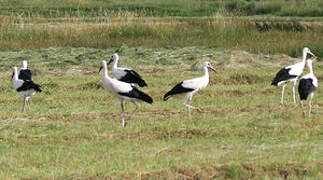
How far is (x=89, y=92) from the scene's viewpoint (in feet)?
46.7

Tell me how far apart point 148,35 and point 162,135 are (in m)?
13.2

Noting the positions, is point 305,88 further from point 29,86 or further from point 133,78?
point 29,86

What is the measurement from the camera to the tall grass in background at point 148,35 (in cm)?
2162

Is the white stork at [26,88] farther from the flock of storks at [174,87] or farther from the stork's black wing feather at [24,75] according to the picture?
the stork's black wing feather at [24,75]

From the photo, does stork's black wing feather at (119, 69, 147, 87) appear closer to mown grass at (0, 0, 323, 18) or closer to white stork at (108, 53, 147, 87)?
white stork at (108, 53, 147, 87)

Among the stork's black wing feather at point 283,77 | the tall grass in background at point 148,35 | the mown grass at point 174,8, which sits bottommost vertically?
the mown grass at point 174,8

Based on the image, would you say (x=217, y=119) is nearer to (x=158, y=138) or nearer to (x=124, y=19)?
(x=158, y=138)

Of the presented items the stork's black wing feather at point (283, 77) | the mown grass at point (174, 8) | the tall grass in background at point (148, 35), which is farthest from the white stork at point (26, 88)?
the mown grass at point (174, 8)

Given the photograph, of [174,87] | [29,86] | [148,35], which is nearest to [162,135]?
[174,87]

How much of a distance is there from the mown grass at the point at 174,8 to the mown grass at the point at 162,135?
61.9 feet

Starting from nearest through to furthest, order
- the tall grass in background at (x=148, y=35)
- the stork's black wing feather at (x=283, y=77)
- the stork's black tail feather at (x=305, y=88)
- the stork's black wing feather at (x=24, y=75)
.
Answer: the stork's black tail feather at (x=305, y=88) → the stork's black wing feather at (x=283, y=77) → the stork's black wing feather at (x=24, y=75) → the tall grass in background at (x=148, y=35)

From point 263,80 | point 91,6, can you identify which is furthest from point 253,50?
point 91,6

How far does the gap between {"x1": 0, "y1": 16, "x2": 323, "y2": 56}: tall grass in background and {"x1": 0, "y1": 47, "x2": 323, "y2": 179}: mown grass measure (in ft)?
19.3

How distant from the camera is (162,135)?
9789mm
